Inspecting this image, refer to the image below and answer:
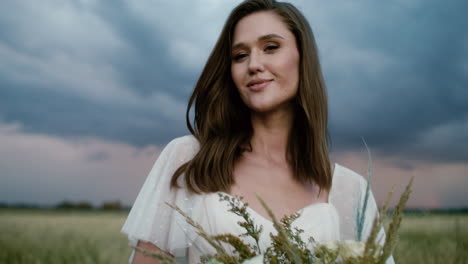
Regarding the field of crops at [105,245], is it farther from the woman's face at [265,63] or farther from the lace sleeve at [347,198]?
the woman's face at [265,63]

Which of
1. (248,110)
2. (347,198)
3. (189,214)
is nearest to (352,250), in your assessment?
(189,214)

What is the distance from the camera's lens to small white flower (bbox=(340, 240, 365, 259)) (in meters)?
0.87

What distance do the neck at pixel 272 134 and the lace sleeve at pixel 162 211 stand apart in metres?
0.46

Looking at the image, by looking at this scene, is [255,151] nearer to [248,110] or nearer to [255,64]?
[248,110]

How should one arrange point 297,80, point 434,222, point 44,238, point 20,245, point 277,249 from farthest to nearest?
point 434,222 < point 44,238 < point 20,245 < point 297,80 < point 277,249

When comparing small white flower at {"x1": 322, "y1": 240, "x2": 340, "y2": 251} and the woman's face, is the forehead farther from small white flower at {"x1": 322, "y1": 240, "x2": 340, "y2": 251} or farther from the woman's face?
small white flower at {"x1": 322, "y1": 240, "x2": 340, "y2": 251}

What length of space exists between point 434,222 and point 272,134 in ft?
17.8

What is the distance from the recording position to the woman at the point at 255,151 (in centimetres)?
209

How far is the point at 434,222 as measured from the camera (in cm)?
676

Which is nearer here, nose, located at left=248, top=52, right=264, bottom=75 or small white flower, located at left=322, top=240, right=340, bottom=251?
small white flower, located at left=322, top=240, right=340, bottom=251

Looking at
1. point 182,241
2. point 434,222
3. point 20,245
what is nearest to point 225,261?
point 182,241

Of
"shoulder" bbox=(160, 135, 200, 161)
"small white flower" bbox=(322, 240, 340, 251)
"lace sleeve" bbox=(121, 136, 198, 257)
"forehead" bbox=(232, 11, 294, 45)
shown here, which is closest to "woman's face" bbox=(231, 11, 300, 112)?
"forehead" bbox=(232, 11, 294, 45)

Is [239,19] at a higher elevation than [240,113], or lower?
higher

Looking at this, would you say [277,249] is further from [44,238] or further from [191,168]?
[44,238]
